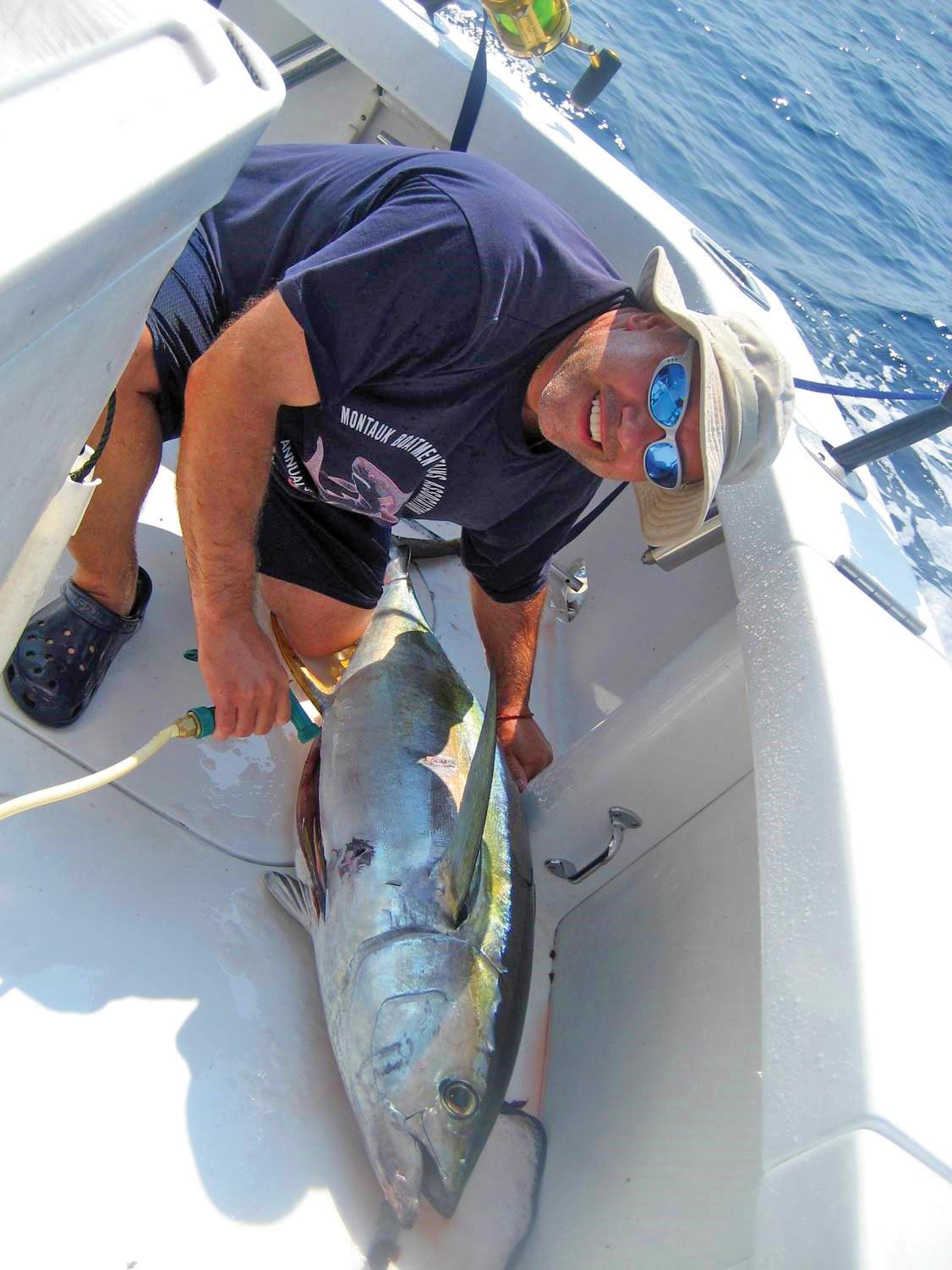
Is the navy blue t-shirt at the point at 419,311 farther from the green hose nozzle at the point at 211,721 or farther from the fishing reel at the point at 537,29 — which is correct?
the fishing reel at the point at 537,29

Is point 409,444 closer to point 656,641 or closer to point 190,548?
point 190,548

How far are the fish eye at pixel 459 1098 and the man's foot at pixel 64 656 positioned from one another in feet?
3.17

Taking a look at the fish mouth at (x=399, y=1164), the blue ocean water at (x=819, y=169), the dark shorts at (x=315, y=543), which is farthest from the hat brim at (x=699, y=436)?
the blue ocean water at (x=819, y=169)

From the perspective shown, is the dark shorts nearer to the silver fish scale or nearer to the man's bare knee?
the man's bare knee

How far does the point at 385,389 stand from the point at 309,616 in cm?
70

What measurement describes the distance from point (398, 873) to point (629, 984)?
1.58 feet

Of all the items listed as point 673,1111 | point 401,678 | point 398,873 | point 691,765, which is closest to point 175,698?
point 401,678

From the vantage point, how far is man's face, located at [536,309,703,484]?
159cm

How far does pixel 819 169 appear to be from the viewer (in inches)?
310

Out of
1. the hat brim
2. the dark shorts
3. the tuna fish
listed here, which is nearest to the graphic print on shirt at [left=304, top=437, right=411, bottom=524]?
the dark shorts

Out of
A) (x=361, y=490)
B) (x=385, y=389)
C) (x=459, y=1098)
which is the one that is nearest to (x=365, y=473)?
(x=361, y=490)

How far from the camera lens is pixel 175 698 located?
1.96 m

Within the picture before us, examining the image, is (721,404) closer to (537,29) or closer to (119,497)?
(119,497)

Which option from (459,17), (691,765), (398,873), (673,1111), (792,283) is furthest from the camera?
(792,283)
